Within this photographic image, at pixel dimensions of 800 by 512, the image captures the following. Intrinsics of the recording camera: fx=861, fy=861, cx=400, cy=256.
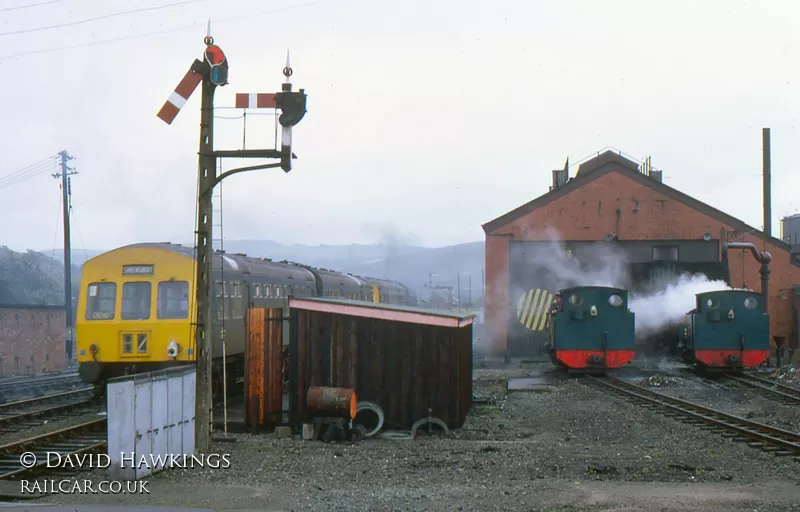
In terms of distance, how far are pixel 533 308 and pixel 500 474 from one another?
967 inches

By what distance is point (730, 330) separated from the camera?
2494cm

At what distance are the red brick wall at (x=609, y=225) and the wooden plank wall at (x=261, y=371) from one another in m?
21.0

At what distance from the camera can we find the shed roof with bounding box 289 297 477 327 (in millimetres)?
14477

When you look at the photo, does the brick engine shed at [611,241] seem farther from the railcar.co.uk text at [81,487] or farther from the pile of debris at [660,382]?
the railcar.co.uk text at [81,487]

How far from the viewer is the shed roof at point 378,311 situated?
47.5 ft

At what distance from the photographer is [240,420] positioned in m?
16.0

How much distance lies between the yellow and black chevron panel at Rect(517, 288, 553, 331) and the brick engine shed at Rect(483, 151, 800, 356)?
4cm

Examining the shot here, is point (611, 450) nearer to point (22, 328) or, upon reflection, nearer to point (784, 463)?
point (784, 463)

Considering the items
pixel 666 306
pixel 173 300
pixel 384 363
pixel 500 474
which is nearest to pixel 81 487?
pixel 500 474

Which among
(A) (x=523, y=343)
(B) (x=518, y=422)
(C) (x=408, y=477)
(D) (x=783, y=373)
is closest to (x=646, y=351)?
(A) (x=523, y=343)

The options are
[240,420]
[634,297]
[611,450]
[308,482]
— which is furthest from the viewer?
[634,297]

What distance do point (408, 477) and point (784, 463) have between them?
5160 mm

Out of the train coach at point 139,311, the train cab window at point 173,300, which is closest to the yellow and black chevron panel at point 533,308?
the train coach at point 139,311

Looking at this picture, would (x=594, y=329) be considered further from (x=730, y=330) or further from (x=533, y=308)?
(x=533, y=308)
